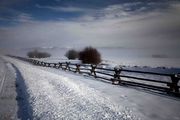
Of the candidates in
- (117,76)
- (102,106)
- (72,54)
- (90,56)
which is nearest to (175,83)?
(102,106)

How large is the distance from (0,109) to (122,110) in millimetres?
5261

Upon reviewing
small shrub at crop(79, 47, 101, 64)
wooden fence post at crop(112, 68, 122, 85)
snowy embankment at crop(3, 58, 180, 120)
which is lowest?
snowy embankment at crop(3, 58, 180, 120)

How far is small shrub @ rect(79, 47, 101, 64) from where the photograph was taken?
66.1 m

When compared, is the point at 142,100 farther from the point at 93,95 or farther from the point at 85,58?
the point at 85,58

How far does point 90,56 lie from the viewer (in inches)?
2621

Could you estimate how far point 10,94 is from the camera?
1095 centimetres

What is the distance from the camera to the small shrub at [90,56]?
217 feet

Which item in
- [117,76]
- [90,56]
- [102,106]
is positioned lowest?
[102,106]

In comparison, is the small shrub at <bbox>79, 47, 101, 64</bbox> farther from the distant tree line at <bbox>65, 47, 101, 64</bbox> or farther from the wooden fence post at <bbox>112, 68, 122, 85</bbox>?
the wooden fence post at <bbox>112, 68, 122, 85</bbox>

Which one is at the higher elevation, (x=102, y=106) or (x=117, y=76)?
(x=117, y=76)

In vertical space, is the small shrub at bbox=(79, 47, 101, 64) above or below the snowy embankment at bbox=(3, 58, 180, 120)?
above

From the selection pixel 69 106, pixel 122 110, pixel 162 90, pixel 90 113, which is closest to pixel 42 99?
pixel 69 106

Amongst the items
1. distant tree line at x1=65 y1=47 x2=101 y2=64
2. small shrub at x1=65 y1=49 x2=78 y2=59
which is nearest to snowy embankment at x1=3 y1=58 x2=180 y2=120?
distant tree line at x1=65 y1=47 x2=101 y2=64

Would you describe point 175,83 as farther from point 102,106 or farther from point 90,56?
point 90,56
